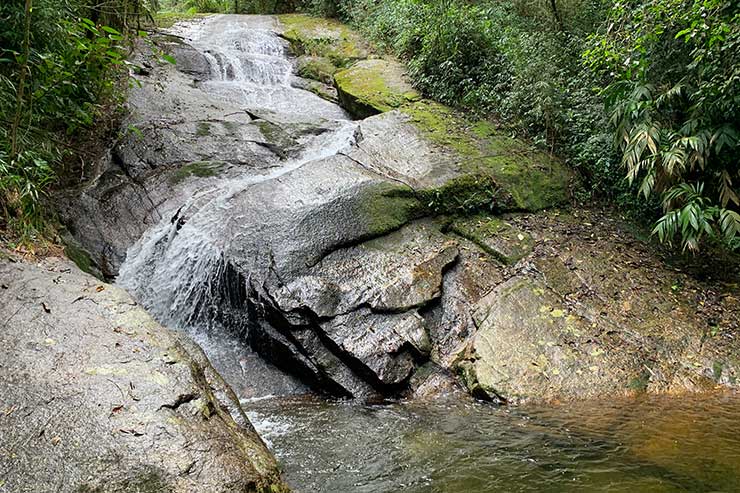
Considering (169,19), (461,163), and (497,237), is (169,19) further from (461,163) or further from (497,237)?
(497,237)

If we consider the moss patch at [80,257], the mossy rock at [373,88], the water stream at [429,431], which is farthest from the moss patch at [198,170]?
the mossy rock at [373,88]

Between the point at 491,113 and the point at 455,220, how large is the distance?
2838mm

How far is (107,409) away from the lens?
2.92 metres

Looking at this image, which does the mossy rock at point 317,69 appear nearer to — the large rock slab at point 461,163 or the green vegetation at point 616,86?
the green vegetation at point 616,86

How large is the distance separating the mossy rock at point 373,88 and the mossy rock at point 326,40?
116cm

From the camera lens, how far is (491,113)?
8672 mm

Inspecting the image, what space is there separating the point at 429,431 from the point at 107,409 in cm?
247

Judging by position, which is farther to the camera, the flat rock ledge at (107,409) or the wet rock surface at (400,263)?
the wet rock surface at (400,263)

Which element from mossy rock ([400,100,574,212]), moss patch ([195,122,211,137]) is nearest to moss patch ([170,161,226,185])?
moss patch ([195,122,211,137])

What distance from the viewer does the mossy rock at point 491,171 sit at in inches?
274

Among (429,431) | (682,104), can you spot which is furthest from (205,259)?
(682,104)

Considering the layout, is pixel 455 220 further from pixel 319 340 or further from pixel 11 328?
pixel 11 328

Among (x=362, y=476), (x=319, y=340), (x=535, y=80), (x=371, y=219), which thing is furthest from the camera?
(x=535, y=80)

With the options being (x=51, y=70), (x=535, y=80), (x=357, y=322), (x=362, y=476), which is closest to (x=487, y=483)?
(x=362, y=476)
